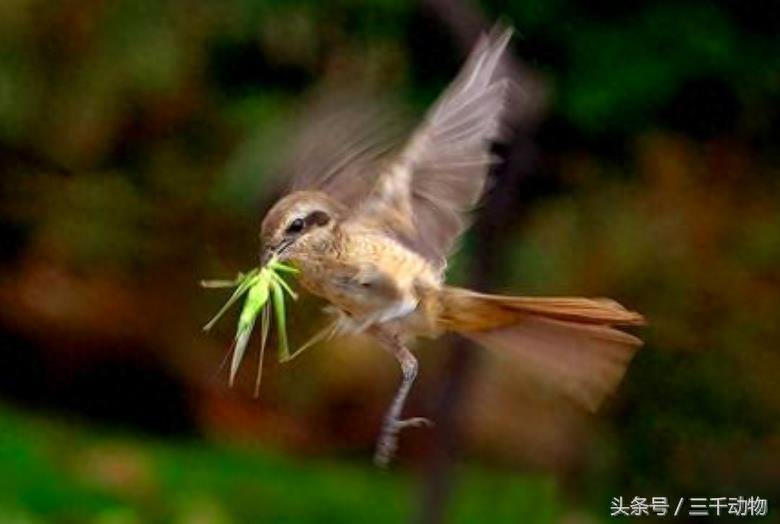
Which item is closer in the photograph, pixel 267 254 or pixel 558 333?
pixel 267 254

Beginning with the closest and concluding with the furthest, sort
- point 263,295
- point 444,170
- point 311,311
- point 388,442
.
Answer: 1. point 388,442
2. point 263,295
3. point 444,170
4. point 311,311

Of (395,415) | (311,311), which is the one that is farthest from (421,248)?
(311,311)

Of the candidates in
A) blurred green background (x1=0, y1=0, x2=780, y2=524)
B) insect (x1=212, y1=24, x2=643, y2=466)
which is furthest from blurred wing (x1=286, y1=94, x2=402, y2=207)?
blurred green background (x1=0, y1=0, x2=780, y2=524)

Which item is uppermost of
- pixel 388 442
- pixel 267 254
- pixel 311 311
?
pixel 311 311

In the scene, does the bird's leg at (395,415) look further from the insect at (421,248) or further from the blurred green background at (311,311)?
the blurred green background at (311,311)

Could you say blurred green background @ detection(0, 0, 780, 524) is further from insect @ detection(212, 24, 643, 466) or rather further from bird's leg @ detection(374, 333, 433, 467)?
bird's leg @ detection(374, 333, 433, 467)

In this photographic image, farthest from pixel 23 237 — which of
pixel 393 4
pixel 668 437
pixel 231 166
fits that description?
pixel 668 437

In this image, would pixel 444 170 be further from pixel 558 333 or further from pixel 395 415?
pixel 395 415

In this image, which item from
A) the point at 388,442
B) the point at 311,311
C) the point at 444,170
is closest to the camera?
the point at 388,442
